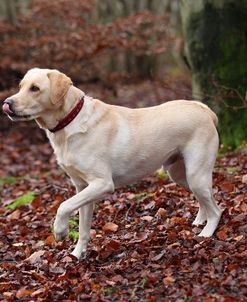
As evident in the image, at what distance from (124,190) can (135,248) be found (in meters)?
2.90

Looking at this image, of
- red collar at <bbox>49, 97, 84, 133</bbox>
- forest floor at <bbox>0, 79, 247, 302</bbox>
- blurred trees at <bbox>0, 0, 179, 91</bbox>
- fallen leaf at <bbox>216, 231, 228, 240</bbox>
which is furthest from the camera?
blurred trees at <bbox>0, 0, 179, 91</bbox>

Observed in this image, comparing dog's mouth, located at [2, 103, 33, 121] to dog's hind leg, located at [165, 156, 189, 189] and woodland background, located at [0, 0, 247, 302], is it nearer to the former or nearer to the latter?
woodland background, located at [0, 0, 247, 302]

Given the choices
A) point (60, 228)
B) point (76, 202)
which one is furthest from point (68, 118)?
point (60, 228)

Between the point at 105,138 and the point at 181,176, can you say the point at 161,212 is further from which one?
the point at 105,138

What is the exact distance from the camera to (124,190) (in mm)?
9055

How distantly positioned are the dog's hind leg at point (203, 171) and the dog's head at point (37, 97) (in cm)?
140

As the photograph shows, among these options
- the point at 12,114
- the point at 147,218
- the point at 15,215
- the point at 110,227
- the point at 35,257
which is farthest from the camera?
the point at 15,215

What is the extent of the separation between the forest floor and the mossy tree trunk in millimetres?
677

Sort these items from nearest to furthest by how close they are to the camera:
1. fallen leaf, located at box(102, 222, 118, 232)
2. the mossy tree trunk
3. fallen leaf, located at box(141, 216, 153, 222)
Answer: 1. fallen leaf, located at box(102, 222, 118, 232)
2. fallen leaf, located at box(141, 216, 153, 222)
3. the mossy tree trunk

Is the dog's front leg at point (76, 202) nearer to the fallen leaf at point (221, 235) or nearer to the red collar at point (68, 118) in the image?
the red collar at point (68, 118)

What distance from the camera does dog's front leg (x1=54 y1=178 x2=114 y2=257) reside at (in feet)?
18.9

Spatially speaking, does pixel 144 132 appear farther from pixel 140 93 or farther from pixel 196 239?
pixel 140 93

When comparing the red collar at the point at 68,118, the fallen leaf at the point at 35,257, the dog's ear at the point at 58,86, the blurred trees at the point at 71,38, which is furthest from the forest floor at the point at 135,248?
the blurred trees at the point at 71,38

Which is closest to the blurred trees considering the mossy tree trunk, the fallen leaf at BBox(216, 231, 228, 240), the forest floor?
the mossy tree trunk
